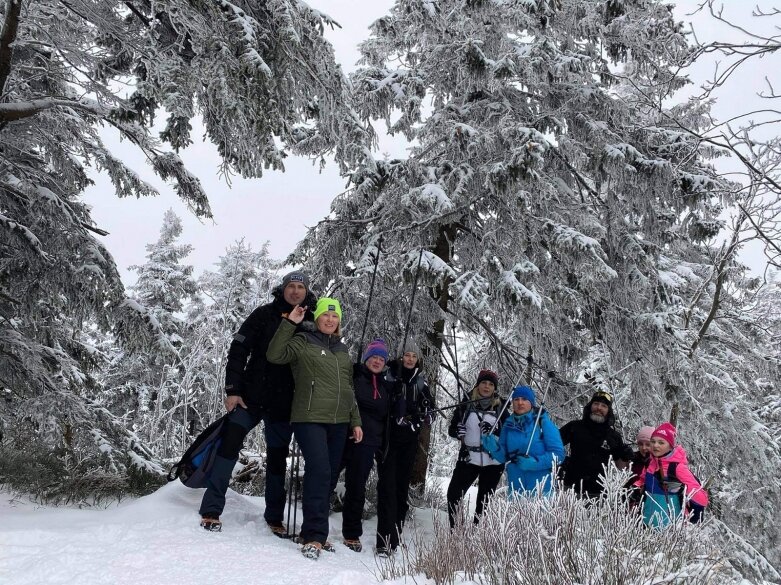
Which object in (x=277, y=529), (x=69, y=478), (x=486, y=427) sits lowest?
(x=69, y=478)

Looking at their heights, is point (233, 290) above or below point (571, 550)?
above

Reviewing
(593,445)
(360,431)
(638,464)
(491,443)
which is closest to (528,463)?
(491,443)

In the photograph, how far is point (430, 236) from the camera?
22.7 feet

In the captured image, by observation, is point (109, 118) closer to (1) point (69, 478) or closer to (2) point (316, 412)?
(2) point (316, 412)

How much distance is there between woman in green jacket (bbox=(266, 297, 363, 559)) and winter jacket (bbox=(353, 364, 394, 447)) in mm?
229

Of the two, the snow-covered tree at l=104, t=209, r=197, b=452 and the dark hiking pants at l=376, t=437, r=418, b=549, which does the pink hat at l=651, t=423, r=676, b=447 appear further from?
the snow-covered tree at l=104, t=209, r=197, b=452

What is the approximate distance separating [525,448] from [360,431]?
1711 millimetres

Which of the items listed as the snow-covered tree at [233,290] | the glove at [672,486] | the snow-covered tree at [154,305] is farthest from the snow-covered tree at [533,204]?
the snow-covered tree at [233,290]

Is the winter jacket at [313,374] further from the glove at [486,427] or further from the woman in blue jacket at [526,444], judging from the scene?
the woman in blue jacket at [526,444]

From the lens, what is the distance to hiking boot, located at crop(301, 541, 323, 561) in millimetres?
4109

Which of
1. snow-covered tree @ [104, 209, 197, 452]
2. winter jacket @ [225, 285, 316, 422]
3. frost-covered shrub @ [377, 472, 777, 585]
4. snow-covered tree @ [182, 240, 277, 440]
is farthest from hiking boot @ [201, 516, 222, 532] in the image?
snow-covered tree @ [182, 240, 277, 440]

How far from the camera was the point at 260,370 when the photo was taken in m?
4.80

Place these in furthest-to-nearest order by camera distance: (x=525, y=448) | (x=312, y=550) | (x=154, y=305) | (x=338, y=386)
Answer: (x=154, y=305), (x=525, y=448), (x=338, y=386), (x=312, y=550)

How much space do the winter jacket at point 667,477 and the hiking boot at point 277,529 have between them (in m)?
3.09
